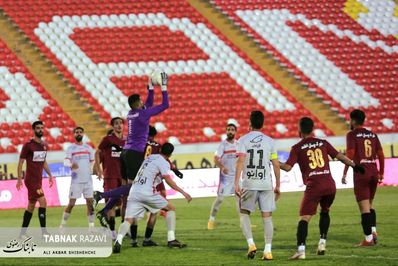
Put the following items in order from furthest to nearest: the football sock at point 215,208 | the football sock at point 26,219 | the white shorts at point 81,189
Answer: the football sock at point 215,208
the white shorts at point 81,189
the football sock at point 26,219

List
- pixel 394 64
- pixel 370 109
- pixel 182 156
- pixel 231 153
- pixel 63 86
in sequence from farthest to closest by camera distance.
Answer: pixel 394 64 < pixel 370 109 < pixel 63 86 < pixel 182 156 < pixel 231 153

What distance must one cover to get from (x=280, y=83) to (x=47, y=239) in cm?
2548

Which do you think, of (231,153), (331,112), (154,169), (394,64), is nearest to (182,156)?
(331,112)

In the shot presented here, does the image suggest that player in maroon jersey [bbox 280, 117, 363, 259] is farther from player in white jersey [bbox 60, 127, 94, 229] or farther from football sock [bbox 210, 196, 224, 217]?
player in white jersey [bbox 60, 127, 94, 229]

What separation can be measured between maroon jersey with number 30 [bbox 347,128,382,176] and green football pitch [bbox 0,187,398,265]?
1.33 meters

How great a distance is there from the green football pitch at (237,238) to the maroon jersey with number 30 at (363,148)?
52.5 inches

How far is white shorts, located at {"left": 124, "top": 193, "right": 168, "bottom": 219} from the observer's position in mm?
14125

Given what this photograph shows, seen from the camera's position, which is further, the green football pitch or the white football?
the white football

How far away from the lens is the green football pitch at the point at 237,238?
522 inches

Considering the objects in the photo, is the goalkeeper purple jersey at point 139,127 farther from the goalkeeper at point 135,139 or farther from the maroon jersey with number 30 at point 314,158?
the maroon jersey with number 30 at point 314,158

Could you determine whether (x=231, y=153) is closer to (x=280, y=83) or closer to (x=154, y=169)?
(x=154, y=169)

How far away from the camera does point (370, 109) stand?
1572 inches

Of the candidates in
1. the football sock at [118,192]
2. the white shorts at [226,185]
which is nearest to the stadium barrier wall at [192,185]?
the white shorts at [226,185]

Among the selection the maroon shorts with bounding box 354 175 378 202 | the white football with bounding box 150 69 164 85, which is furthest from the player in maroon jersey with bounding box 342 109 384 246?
the white football with bounding box 150 69 164 85
